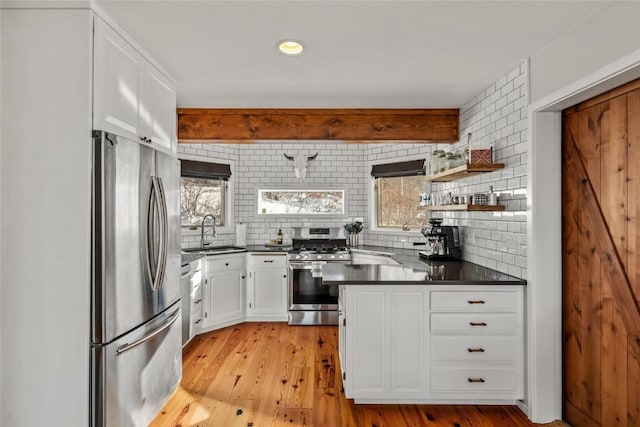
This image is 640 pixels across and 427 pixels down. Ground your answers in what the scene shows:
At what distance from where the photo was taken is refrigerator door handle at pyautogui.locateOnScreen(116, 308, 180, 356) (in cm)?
183

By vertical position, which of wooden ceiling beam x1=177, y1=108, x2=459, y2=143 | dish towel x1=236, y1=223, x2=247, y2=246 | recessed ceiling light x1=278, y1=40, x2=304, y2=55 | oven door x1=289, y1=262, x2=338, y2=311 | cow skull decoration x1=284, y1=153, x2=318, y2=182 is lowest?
oven door x1=289, y1=262, x2=338, y2=311

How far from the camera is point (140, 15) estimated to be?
6.03 ft

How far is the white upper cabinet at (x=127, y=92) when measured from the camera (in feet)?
5.87

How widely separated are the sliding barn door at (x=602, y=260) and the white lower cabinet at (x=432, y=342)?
362 mm

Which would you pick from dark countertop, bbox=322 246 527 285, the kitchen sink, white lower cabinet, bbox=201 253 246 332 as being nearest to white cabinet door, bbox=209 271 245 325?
white lower cabinet, bbox=201 253 246 332

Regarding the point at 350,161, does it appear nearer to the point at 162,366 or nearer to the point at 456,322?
the point at 456,322

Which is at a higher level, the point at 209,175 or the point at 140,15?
the point at 140,15

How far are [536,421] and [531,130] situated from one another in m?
1.91

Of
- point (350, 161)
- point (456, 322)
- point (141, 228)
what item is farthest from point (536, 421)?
point (350, 161)

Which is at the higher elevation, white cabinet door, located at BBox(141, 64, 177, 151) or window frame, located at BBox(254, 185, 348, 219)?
white cabinet door, located at BBox(141, 64, 177, 151)

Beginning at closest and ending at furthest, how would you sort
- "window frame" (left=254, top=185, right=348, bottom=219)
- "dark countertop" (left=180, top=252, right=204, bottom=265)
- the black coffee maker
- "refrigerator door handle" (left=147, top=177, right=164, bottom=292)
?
1. "refrigerator door handle" (left=147, top=177, right=164, bottom=292)
2. the black coffee maker
3. "dark countertop" (left=180, top=252, right=204, bottom=265)
4. "window frame" (left=254, top=185, right=348, bottom=219)

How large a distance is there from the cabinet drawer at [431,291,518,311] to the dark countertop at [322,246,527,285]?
0.27 feet

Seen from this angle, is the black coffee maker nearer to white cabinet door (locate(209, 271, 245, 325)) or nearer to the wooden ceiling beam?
the wooden ceiling beam

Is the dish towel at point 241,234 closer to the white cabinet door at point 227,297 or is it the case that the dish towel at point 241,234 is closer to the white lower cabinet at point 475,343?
the white cabinet door at point 227,297
